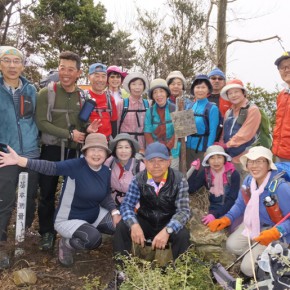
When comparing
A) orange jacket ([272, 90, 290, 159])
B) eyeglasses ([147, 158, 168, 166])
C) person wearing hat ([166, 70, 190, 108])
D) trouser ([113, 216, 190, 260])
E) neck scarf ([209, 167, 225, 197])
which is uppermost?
person wearing hat ([166, 70, 190, 108])

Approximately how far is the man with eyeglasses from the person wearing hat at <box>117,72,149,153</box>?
143 centimetres

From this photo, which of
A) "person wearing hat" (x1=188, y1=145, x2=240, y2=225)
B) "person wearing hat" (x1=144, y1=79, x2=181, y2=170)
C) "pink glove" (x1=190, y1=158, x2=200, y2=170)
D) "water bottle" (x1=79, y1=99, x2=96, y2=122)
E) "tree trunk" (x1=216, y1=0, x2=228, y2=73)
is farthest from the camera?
"tree trunk" (x1=216, y1=0, x2=228, y2=73)

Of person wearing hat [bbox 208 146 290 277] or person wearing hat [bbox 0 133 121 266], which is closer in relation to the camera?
person wearing hat [bbox 208 146 290 277]

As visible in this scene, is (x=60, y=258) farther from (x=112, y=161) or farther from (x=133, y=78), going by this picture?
(x=133, y=78)

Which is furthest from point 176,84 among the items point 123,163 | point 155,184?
point 155,184

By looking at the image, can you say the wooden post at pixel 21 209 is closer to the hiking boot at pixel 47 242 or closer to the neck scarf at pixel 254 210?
the hiking boot at pixel 47 242

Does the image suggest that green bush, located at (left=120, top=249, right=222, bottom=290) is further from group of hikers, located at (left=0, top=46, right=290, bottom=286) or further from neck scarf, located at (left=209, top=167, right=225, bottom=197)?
neck scarf, located at (left=209, top=167, right=225, bottom=197)

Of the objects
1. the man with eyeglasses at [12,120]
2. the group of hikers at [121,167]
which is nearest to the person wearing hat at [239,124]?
the group of hikers at [121,167]

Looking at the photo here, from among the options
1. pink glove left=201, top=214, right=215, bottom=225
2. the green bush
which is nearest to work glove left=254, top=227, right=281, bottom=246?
the green bush

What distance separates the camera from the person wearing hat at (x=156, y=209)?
A: 3811 mm

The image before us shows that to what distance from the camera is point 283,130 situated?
479cm

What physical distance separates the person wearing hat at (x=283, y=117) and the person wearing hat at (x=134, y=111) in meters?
1.86

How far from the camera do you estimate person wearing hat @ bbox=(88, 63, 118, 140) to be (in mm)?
4934

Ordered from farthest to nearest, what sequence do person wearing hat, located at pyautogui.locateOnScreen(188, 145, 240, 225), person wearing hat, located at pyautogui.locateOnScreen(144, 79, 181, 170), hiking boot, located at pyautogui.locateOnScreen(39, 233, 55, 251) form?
person wearing hat, located at pyautogui.locateOnScreen(144, 79, 181, 170) < person wearing hat, located at pyautogui.locateOnScreen(188, 145, 240, 225) < hiking boot, located at pyautogui.locateOnScreen(39, 233, 55, 251)
